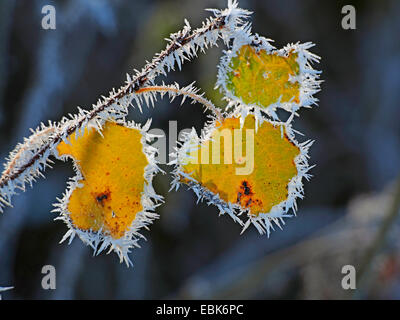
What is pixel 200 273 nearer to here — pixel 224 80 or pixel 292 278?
pixel 292 278

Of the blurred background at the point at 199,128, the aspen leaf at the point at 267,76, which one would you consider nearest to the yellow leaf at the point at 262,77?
the aspen leaf at the point at 267,76

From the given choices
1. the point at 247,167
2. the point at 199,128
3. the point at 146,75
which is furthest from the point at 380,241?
the point at 199,128

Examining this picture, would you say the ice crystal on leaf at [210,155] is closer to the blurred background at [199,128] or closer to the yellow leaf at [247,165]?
the yellow leaf at [247,165]

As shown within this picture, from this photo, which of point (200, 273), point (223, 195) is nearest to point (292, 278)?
point (200, 273)

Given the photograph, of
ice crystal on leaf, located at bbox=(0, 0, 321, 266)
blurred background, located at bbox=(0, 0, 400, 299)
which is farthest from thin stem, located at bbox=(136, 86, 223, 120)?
blurred background, located at bbox=(0, 0, 400, 299)

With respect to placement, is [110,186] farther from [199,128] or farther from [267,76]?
[199,128]
